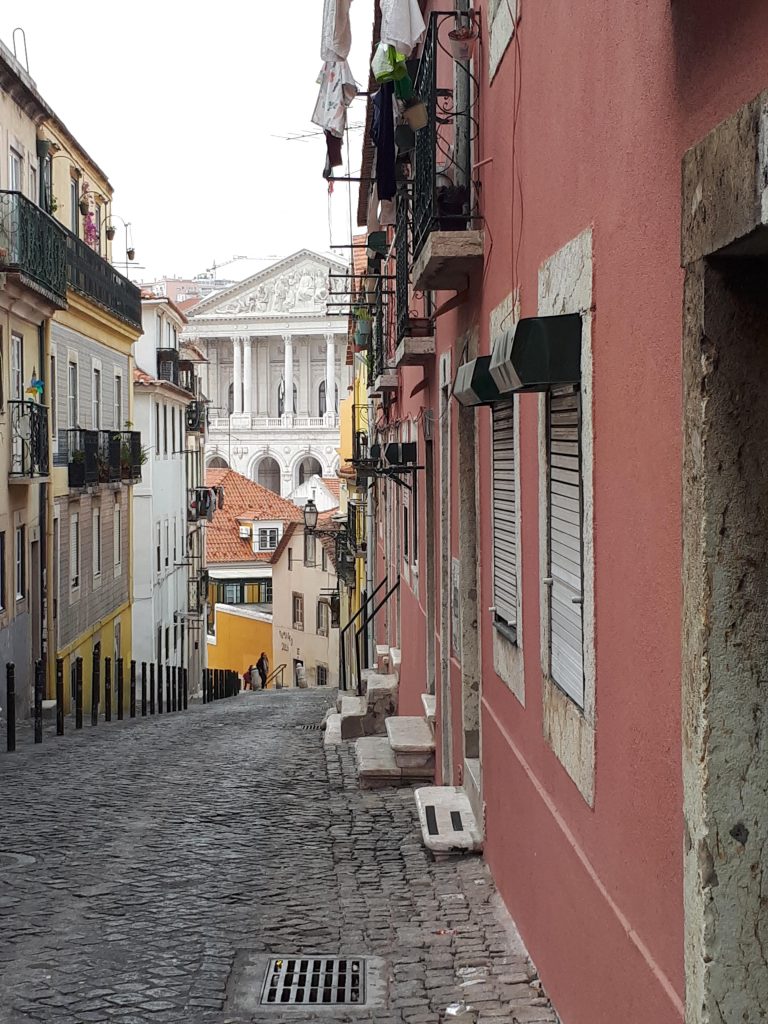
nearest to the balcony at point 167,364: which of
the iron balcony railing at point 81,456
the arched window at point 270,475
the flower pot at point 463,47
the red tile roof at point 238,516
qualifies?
the iron balcony railing at point 81,456

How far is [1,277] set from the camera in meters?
17.7

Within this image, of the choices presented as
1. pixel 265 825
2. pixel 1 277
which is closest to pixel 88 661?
pixel 1 277

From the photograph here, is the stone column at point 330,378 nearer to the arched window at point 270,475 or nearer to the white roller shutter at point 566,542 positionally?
the arched window at point 270,475

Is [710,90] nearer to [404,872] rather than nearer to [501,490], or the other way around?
[501,490]

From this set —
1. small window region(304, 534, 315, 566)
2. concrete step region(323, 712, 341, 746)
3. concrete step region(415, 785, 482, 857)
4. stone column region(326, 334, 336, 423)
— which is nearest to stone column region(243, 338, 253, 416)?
stone column region(326, 334, 336, 423)

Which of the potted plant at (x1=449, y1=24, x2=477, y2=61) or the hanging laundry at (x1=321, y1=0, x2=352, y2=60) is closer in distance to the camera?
the potted plant at (x1=449, y1=24, x2=477, y2=61)

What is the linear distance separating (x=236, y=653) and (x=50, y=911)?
49.1 m

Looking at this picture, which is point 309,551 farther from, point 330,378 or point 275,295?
point 275,295

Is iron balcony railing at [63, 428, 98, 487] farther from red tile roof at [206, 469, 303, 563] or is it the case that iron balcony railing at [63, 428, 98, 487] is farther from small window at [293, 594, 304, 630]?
red tile roof at [206, 469, 303, 563]

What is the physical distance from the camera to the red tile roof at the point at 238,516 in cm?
5794

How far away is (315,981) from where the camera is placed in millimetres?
5703

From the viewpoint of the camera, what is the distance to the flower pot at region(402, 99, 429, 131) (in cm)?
764

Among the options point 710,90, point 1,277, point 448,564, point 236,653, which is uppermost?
point 1,277

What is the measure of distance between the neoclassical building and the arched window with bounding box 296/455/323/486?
6 centimetres
